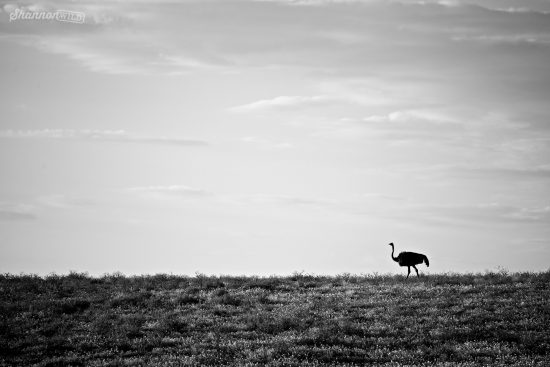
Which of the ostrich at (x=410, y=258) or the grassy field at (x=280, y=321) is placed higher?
the ostrich at (x=410, y=258)

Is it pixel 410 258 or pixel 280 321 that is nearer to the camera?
pixel 280 321

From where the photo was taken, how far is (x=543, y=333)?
19.8 meters

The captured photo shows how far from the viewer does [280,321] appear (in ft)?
72.8

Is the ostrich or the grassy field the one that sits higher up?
the ostrich

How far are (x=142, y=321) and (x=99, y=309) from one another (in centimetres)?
313

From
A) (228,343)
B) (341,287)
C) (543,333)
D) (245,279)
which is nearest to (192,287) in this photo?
(245,279)

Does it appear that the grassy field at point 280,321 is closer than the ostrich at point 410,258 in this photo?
Yes

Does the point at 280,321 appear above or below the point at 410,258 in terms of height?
below

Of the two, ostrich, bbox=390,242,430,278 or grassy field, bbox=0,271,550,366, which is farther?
ostrich, bbox=390,242,430,278

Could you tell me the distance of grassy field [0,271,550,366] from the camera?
18703mm

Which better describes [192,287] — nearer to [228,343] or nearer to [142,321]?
[142,321]

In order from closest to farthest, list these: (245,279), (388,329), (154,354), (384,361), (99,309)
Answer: (384,361) < (154,354) < (388,329) < (99,309) < (245,279)

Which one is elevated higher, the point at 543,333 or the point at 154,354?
the point at 543,333

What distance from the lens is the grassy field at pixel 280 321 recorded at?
18703 millimetres
